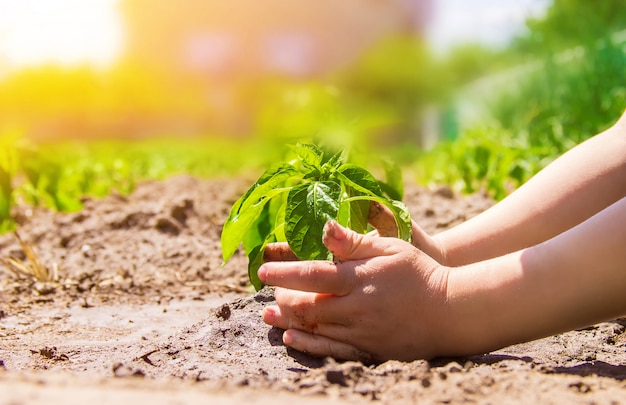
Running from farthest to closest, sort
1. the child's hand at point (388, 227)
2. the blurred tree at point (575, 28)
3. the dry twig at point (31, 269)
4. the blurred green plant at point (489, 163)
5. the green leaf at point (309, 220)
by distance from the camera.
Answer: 1. the blurred tree at point (575, 28)
2. the blurred green plant at point (489, 163)
3. the dry twig at point (31, 269)
4. the child's hand at point (388, 227)
5. the green leaf at point (309, 220)

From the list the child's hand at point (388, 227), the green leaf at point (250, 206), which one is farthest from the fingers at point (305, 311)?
the child's hand at point (388, 227)

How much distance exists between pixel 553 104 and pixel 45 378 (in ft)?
17.2

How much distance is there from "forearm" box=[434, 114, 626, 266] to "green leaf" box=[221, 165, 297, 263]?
0.51 meters

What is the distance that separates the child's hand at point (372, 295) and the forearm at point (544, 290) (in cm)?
5

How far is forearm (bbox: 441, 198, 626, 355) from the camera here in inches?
56.5

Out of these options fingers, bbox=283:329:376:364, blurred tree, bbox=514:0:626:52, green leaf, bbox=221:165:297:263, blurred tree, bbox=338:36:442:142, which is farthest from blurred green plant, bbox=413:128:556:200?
blurred tree, bbox=338:36:442:142

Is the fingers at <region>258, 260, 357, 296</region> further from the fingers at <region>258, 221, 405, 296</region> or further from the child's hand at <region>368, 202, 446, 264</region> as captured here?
the child's hand at <region>368, 202, 446, 264</region>

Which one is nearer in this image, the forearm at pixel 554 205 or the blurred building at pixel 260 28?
the forearm at pixel 554 205

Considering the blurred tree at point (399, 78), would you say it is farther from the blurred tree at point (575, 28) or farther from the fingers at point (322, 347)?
the fingers at point (322, 347)

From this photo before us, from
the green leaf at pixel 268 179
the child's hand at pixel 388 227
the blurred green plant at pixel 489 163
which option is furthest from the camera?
the blurred green plant at pixel 489 163

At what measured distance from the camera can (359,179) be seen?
1719 millimetres

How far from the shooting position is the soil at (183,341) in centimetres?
119

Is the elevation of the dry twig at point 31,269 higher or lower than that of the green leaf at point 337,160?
lower

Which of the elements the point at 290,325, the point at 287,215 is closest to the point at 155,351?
the point at 290,325
